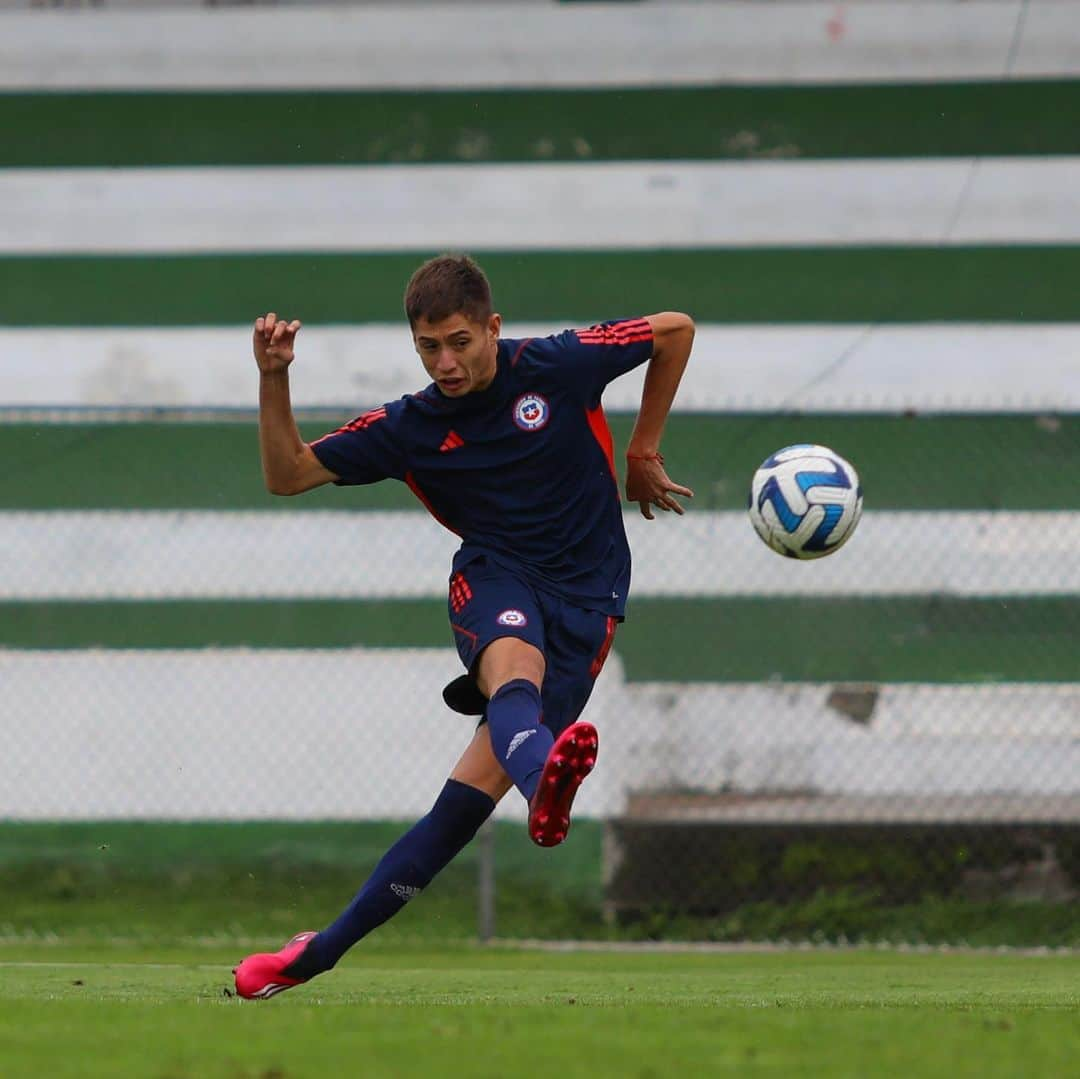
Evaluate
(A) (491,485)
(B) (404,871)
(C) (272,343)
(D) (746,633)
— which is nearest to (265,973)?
(B) (404,871)

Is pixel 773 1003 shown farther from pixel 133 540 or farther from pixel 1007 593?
pixel 133 540

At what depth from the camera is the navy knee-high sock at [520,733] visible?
4113 millimetres

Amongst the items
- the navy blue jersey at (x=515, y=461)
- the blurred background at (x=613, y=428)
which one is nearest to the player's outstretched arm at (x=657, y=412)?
the navy blue jersey at (x=515, y=461)

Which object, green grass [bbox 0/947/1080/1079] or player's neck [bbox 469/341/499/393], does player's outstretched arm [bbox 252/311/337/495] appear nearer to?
player's neck [bbox 469/341/499/393]

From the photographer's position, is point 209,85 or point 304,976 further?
point 209,85

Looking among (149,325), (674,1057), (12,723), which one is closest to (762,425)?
(149,325)

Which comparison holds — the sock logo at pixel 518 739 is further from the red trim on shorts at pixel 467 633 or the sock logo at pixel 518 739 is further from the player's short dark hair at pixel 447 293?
the player's short dark hair at pixel 447 293

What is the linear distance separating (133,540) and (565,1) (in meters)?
3.71

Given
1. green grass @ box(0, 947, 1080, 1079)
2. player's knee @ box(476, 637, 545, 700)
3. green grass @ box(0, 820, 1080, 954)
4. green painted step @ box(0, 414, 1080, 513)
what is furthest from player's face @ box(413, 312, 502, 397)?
green grass @ box(0, 820, 1080, 954)

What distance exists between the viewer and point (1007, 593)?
8.69 metres

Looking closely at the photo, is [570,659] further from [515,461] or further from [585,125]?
[585,125]

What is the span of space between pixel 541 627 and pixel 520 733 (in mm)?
484

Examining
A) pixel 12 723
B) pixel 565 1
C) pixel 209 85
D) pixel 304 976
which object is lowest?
pixel 12 723

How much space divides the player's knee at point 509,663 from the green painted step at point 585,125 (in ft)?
17.2
